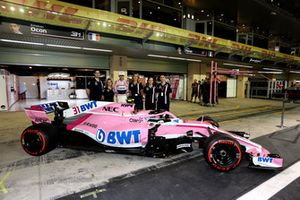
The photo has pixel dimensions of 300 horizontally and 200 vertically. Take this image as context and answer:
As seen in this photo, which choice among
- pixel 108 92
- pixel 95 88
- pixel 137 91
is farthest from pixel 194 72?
pixel 95 88

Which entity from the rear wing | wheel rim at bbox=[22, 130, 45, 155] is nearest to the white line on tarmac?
wheel rim at bbox=[22, 130, 45, 155]

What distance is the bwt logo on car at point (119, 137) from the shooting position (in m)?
3.27

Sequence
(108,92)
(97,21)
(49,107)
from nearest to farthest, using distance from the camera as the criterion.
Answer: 1. (49,107)
2. (108,92)
3. (97,21)

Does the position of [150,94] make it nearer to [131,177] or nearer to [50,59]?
[131,177]

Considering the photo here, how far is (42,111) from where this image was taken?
3600mm

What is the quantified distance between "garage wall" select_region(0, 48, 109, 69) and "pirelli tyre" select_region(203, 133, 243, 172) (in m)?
9.01

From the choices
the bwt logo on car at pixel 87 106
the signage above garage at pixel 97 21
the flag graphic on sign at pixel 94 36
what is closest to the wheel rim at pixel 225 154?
the bwt logo on car at pixel 87 106

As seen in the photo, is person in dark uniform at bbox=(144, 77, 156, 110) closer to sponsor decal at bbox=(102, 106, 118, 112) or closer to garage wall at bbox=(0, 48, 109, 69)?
sponsor decal at bbox=(102, 106, 118, 112)

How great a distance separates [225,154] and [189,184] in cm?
80

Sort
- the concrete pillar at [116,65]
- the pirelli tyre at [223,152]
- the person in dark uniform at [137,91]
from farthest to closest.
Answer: the concrete pillar at [116,65]
the person in dark uniform at [137,91]
the pirelli tyre at [223,152]

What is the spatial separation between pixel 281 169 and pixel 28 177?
409cm

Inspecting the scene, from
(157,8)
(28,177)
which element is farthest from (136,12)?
(28,177)

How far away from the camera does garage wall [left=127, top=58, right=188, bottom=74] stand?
1212 cm

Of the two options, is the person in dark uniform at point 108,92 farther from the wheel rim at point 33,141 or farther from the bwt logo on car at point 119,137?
the wheel rim at point 33,141
